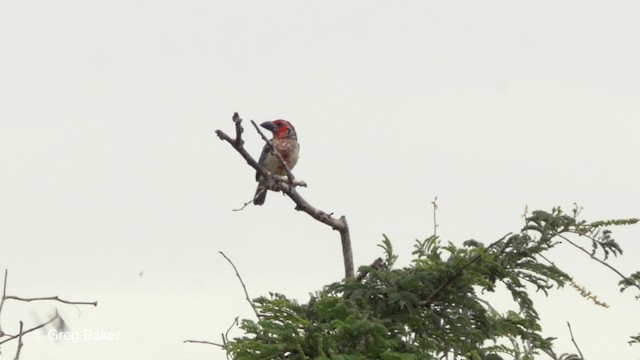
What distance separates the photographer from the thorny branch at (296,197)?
570cm

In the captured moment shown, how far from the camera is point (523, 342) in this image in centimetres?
553

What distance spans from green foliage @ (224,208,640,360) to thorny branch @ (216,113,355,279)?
0.60m

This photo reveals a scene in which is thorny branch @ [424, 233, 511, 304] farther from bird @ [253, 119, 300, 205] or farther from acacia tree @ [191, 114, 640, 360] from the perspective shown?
bird @ [253, 119, 300, 205]

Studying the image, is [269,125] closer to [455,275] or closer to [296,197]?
[296,197]

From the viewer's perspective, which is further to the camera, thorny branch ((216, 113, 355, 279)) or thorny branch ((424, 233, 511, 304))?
thorny branch ((216, 113, 355, 279))

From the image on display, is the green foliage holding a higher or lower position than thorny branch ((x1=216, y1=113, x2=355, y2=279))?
lower

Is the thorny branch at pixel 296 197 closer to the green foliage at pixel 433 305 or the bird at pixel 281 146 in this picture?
the green foliage at pixel 433 305

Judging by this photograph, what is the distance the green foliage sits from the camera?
4.78 m

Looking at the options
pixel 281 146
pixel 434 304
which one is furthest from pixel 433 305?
pixel 281 146

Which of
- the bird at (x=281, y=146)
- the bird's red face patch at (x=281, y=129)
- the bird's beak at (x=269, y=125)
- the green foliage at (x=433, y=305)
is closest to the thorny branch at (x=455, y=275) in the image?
the green foliage at (x=433, y=305)

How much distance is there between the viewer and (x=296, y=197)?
20.8ft

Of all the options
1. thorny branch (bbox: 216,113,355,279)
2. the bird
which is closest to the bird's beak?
the bird

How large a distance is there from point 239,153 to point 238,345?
1.26 metres

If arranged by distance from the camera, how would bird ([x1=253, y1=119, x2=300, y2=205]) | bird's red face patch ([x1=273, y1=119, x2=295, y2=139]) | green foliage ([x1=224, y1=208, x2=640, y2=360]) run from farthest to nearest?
bird's red face patch ([x1=273, y1=119, x2=295, y2=139]), bird ([x1=253, y1=119, x2=300, y2=205]), green foliage ([x1=224, y1=208, x2=640, y2=360])
